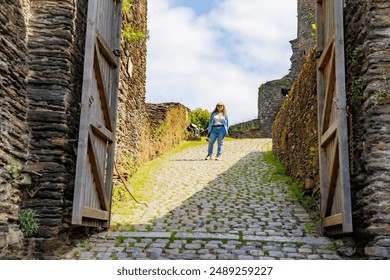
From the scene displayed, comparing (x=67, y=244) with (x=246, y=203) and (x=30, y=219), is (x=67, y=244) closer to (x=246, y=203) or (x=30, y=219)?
(x=30, y=219)

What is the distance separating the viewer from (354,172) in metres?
5.41

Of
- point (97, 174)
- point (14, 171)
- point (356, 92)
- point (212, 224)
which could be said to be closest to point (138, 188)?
point (212, 224)

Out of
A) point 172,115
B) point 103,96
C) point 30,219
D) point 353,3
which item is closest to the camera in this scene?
point 30,219

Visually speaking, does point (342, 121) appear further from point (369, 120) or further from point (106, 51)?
point (106, 51)

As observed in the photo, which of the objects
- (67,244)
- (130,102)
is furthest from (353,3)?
(130,102)

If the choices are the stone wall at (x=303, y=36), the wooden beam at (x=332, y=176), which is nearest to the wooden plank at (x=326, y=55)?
the wooden beam at (x=332, y=176)

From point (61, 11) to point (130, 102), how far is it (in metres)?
5.19

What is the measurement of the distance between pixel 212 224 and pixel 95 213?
1.95 metres

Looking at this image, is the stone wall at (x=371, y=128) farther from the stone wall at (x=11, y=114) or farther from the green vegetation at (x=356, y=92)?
the stone wall at (x=11, y=114)

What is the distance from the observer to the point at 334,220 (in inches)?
224

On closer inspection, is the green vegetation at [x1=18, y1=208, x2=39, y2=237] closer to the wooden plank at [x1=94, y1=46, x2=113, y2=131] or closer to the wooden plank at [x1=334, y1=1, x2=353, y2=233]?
the wooden plank at [x1=94, y1=46, x2=113, y2=131]

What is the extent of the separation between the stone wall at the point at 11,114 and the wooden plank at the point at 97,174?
2.57 feet

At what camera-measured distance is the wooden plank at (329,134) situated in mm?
5721

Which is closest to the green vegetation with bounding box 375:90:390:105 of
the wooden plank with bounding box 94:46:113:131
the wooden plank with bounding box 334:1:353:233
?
the wooden plank with bounding box 334:1:353:233
